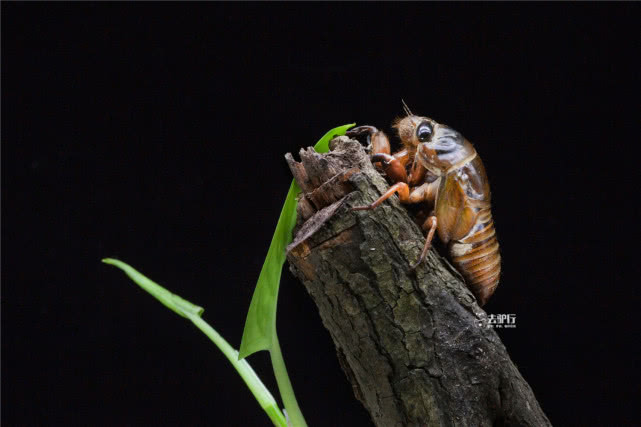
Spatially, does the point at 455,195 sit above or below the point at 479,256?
above

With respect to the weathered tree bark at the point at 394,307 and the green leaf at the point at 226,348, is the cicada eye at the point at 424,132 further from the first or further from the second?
the green leaf at the point at 226,348

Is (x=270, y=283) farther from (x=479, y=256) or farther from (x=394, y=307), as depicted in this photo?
(x=479, y=256)

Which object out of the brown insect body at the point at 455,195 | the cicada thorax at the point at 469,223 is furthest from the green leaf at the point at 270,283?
the cicada thorax at the point at 469,223

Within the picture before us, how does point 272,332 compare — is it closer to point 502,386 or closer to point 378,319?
point 378,319

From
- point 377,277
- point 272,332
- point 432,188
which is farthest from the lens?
point 272,332

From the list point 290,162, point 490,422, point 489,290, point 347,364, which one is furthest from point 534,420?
point 290,162

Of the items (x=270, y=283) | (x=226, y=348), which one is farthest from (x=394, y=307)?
(x=226, y=348)
